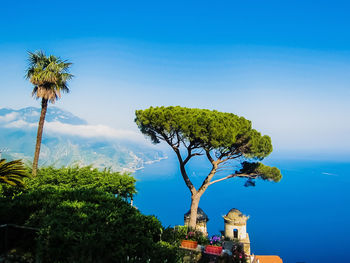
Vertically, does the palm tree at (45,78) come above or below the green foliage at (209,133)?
above

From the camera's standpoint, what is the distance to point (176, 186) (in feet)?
552

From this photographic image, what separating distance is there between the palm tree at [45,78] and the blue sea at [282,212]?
48187mm

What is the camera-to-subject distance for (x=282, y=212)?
121 m

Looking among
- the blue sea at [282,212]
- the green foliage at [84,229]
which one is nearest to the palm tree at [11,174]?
the green foliage at [84,229]

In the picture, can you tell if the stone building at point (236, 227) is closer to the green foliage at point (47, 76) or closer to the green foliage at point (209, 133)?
the green foliage at point (209, 133)

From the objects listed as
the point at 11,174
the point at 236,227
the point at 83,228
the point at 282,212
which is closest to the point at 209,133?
the point at 236,227

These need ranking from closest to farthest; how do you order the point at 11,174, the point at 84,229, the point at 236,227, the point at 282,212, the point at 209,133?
the point at 84,229, the point at 11,174, the point at 209,133, the point at 236,227, the point at 282,212

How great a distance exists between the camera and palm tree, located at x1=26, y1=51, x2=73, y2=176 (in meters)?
16.3

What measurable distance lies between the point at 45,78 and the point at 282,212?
128 m

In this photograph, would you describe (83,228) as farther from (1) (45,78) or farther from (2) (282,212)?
(2) (282,212)

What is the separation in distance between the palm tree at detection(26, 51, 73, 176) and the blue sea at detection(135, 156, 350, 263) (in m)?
48.2

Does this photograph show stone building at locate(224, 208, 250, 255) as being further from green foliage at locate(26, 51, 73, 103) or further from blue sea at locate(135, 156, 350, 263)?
blue sea at locate(135, 156, 350, 263)

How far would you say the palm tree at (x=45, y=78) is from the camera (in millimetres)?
16312

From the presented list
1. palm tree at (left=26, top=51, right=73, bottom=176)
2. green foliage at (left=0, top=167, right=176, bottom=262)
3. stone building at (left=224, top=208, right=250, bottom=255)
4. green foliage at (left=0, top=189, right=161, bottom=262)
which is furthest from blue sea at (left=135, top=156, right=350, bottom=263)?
green foliage at (left=0, top=189, right=161, bottom=262)
